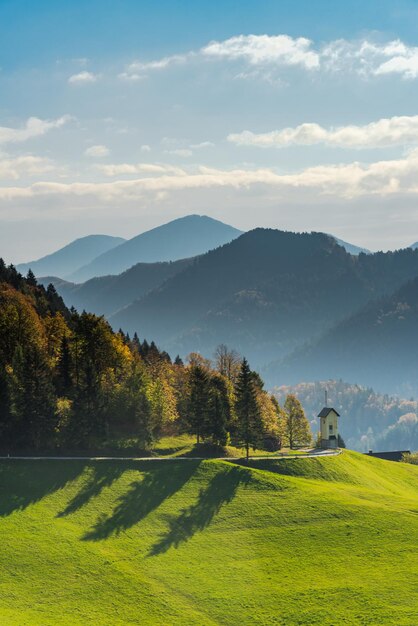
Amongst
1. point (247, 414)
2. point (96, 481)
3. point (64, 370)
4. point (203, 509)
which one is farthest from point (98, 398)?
point (203, 509)

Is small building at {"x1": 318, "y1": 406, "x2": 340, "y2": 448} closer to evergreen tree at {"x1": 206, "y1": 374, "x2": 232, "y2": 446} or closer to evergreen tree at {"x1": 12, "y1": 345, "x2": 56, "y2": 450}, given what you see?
evergreen tree at {"x1": 206, "y1": 374, "x2": 232, "y2": 446}

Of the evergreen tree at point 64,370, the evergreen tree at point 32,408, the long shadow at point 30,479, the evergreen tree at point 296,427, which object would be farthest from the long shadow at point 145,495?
the evergreen tree at point 296,427

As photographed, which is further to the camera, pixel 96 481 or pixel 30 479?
pixel 96 481

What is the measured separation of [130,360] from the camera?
113 meters

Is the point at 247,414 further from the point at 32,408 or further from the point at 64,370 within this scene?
the point at 64,370

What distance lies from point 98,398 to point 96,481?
641 inches

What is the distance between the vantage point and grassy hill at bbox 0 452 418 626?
58656mm

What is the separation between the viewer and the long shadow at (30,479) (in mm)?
77500

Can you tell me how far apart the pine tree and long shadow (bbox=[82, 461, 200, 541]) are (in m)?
9.37

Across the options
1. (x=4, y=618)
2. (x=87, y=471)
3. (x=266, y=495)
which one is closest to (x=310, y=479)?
(x=266, y=495)

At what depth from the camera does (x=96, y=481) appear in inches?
3285

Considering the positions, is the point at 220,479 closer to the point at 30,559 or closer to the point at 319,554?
the point at 319,554

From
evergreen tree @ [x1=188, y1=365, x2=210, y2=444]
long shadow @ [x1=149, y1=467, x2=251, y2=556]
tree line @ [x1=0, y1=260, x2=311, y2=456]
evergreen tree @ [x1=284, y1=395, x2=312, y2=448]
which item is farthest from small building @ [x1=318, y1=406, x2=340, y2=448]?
long shadow @ [x1=149, y1=467, x2=251, y2=556]

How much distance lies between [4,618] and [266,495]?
3495cm
